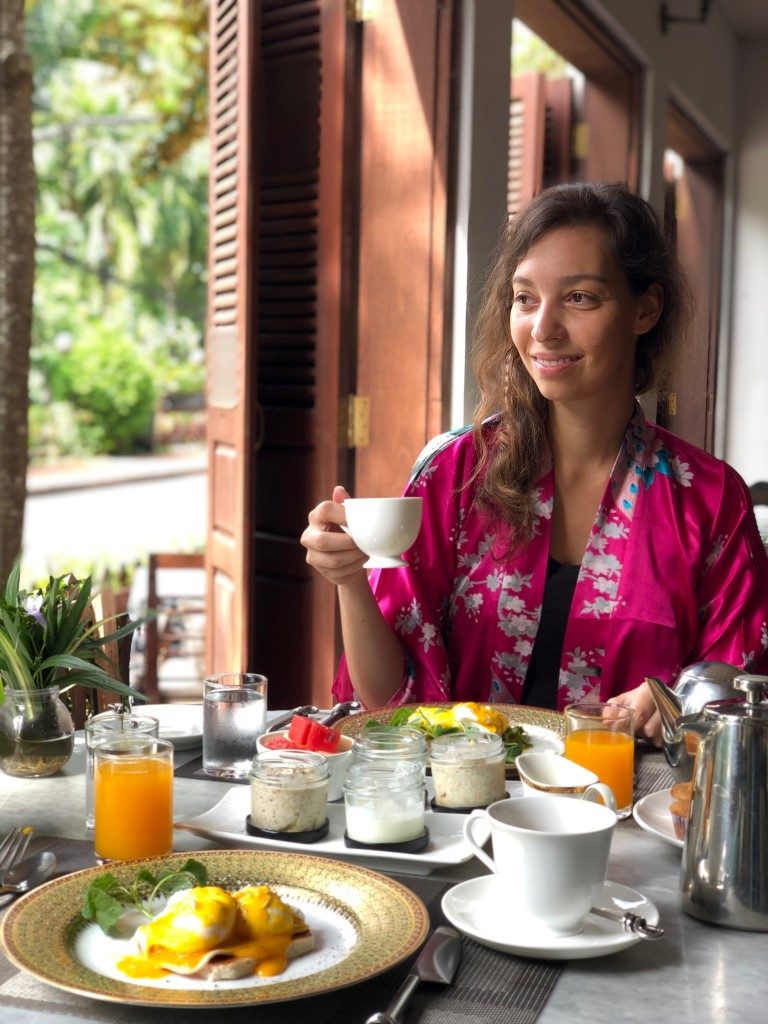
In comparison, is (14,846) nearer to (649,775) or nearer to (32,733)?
(32,733)

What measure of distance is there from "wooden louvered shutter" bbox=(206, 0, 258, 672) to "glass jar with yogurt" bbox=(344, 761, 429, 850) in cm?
195

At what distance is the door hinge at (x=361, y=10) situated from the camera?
3037mm

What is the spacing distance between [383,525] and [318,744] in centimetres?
26

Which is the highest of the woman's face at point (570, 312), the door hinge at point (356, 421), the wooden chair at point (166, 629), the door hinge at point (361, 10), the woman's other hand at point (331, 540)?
the door hinge at point (361, 10)

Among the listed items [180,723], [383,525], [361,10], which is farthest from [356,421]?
[383,525]

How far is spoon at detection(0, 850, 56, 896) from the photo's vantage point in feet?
3.17

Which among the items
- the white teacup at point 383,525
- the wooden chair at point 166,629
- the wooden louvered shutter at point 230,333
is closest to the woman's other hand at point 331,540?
the white teacup at point 383,525

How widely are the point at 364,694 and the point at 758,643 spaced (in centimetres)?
60

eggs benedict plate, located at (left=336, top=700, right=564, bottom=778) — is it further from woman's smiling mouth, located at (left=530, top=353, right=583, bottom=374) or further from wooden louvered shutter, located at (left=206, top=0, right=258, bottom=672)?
wooden louvered shutter, located at (left=206, top=0, right=258, bottom=672)

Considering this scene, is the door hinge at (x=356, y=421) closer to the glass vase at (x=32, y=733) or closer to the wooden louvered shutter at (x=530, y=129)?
the wooden louvered shutter at (x=530, y=129)

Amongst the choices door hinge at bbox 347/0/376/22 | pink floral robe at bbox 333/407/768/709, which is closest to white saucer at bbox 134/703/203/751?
pink floral robe at bbox 333/407/768/709

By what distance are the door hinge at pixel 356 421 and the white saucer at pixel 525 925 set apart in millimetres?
2235

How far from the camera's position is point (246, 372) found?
2930 mm

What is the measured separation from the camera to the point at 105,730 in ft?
3.78
